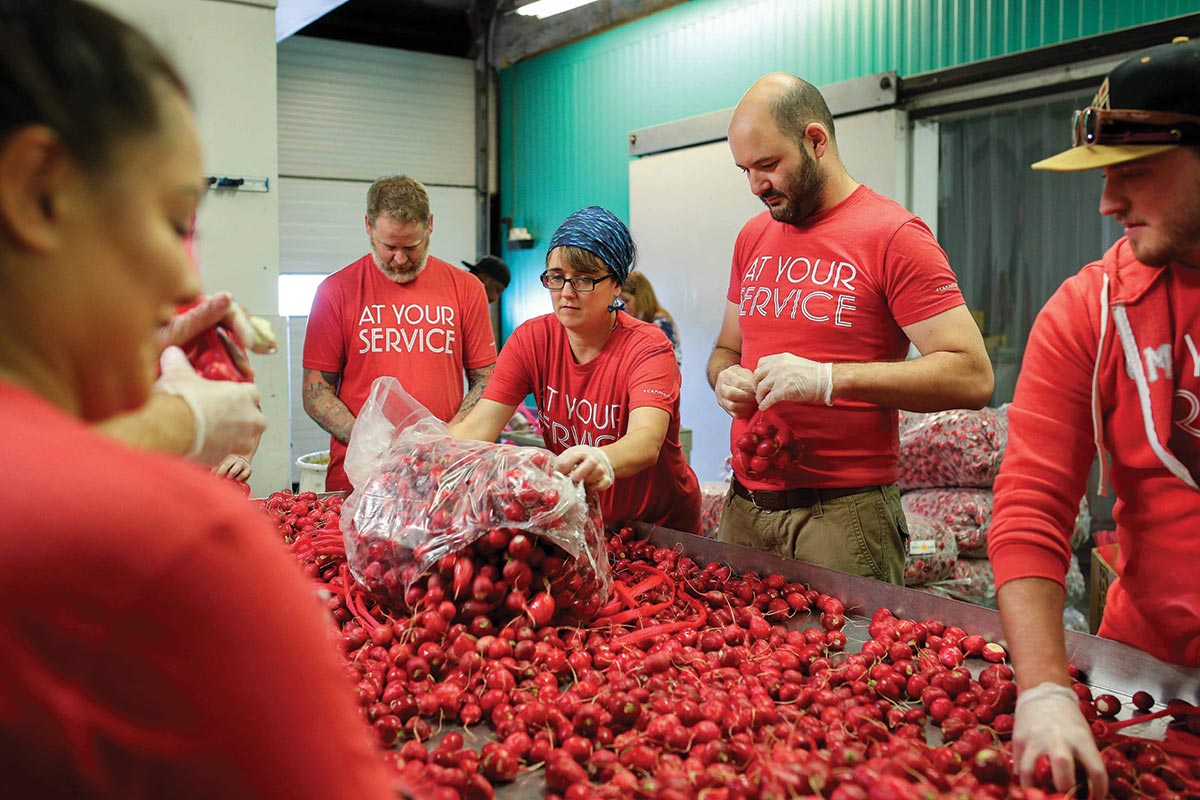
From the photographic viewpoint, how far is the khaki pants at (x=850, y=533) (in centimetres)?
241

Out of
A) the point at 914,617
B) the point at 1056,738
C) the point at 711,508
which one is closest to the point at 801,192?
the point at 914,617

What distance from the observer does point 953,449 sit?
406 cm

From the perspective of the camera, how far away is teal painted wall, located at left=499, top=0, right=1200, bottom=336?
4695 mm

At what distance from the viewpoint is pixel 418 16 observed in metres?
8.71

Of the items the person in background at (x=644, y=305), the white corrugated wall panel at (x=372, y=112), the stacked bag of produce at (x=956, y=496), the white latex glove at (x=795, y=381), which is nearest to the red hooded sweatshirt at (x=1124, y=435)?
the white latex glove at (x=795, y=381)

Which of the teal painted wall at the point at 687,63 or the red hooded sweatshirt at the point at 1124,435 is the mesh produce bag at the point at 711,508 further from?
the red hooded sweatshirt at the point at 1124,435

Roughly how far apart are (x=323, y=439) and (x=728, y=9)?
4875mm

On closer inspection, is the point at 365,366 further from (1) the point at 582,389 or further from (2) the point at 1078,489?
(2) the point at 1078,489

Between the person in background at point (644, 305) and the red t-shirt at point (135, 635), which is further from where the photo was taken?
the person in background at point (644, 305)

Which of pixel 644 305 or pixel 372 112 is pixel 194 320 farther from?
pixel 372 112

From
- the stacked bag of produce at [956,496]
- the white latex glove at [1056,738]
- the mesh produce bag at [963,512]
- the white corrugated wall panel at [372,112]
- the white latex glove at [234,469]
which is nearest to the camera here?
the white latex glove at [1056,738]

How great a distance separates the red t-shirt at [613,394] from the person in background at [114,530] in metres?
1.94

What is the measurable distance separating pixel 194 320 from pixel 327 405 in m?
2.53

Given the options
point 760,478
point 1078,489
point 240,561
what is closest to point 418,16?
point 760,478
